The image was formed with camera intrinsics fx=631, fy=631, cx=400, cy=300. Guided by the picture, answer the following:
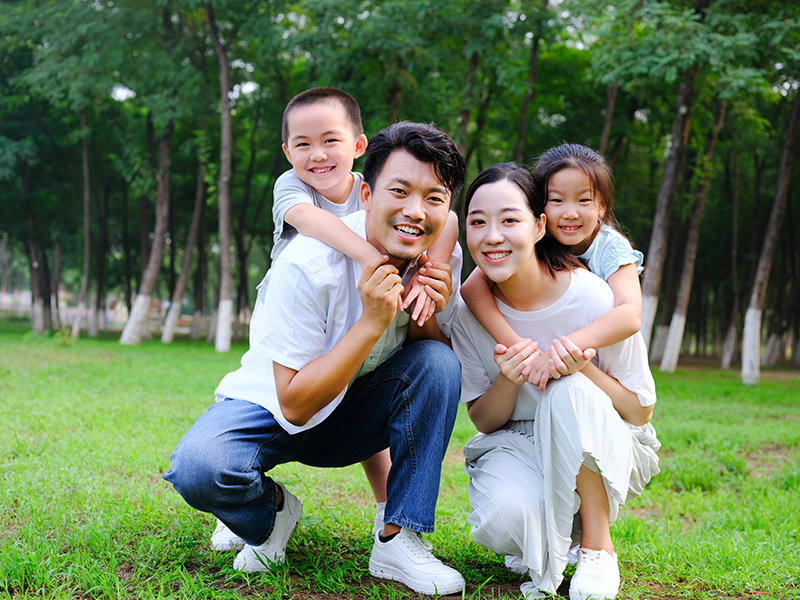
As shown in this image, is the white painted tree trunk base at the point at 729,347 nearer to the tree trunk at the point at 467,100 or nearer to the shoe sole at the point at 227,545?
the tree trunk at the point at 467,100

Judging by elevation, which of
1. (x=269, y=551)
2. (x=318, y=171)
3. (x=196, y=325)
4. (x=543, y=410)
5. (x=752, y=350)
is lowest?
(x=196, y=325)

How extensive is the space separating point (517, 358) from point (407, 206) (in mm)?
721

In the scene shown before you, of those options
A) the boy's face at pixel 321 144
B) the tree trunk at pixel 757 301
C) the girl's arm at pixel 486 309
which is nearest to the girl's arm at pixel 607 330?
the girl's arm at pixel 486 309

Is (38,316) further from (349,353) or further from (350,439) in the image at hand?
(349,353)

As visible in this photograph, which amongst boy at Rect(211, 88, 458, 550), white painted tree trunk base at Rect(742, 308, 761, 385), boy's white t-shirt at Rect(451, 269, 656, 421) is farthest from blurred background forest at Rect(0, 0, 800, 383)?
boy's white t-shirt at Rect(451, 269, 656, 421)

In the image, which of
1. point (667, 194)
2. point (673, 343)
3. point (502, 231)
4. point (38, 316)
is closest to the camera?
point (502, 231)

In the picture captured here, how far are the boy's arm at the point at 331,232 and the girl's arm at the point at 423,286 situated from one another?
0.20 m

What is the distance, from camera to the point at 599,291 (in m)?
2.61

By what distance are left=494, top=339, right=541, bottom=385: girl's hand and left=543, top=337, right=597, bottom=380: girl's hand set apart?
0.08 m

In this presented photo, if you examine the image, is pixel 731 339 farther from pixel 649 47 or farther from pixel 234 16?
pixel 234 16

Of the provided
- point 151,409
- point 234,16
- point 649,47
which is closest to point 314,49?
point 234,16

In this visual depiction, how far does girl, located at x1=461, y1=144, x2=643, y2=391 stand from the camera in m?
2.62

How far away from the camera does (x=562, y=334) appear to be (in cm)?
267

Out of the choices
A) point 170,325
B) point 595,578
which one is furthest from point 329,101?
point 170,325
